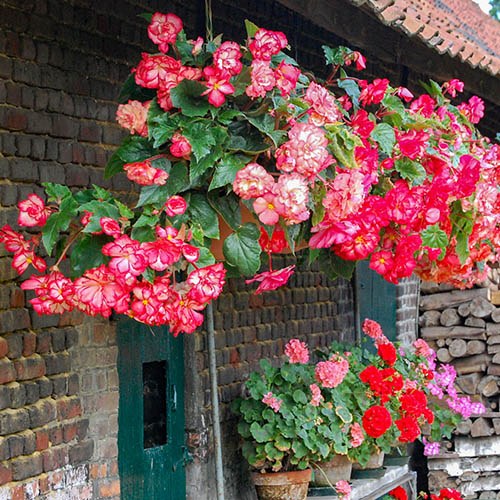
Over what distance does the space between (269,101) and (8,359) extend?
1.26 m

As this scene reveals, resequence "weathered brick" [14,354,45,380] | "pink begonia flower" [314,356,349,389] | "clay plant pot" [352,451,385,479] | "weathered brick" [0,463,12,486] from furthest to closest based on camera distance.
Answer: "clay plant pot" [352,451,385,479] < "pink begonia flower" [314,356,349,389] < "weathered brick" [14,354,45,380] < "weathered brick" [0,463,12,486]

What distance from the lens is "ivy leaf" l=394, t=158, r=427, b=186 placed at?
3.51 metres

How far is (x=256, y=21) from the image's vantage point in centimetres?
515

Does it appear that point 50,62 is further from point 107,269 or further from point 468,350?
point 468,350

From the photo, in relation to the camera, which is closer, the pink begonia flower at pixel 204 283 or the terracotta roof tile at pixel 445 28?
the pink begonia flower at pixel 204 283

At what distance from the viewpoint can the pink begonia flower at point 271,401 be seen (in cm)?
489

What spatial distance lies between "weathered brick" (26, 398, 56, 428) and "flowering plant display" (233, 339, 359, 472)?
140 centimetres

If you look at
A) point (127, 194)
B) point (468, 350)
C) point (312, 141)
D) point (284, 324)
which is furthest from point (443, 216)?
point (468, 350)

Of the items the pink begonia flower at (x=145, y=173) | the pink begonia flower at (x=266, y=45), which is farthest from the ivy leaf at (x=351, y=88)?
the pink begonia flower at (x=145, y=173)

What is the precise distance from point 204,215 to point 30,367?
97 centimetres

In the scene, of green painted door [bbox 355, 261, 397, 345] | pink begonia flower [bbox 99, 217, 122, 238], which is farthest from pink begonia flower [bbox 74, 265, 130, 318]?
green painted door [bbox 355, 261, 397, 345]

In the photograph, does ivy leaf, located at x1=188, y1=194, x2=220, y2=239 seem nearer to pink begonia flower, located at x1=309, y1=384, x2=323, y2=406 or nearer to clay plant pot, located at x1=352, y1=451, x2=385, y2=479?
pink begonia flower, located at x1=309, y1=384, x2=323, y2=406

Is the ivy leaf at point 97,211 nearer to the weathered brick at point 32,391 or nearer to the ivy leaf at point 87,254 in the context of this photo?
the ivy leaf at point 87,254

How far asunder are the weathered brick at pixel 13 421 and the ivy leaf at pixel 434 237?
1.51m
